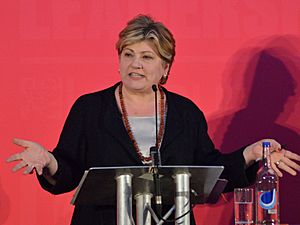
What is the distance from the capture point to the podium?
2.34 metres

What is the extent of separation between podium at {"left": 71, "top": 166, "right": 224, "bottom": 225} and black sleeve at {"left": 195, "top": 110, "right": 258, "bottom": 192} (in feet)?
1.18

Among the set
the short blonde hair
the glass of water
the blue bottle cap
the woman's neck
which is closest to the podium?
the glass of water

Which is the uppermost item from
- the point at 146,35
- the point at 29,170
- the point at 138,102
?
the point at 146,35

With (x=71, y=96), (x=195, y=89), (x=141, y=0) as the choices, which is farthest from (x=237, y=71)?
(x=71, y=96)

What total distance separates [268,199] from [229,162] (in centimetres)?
38

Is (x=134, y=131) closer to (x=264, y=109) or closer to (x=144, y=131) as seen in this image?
(x=144, y=131)

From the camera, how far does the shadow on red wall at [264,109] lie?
3.73 m

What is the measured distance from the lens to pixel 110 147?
2861 millimetres

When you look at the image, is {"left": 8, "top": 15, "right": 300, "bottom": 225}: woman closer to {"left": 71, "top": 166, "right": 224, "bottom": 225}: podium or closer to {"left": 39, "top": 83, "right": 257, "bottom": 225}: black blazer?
{"left": 39, "top": 83, "right": 257, "bottom": 225}: black blazer

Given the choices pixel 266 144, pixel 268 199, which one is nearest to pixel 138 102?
pixel 266 144

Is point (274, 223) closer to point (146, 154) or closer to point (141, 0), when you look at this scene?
point (146, 154)

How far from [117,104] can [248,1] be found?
109cm

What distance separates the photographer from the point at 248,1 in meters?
3.73

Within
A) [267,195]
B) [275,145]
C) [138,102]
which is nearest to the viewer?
[267,195]
